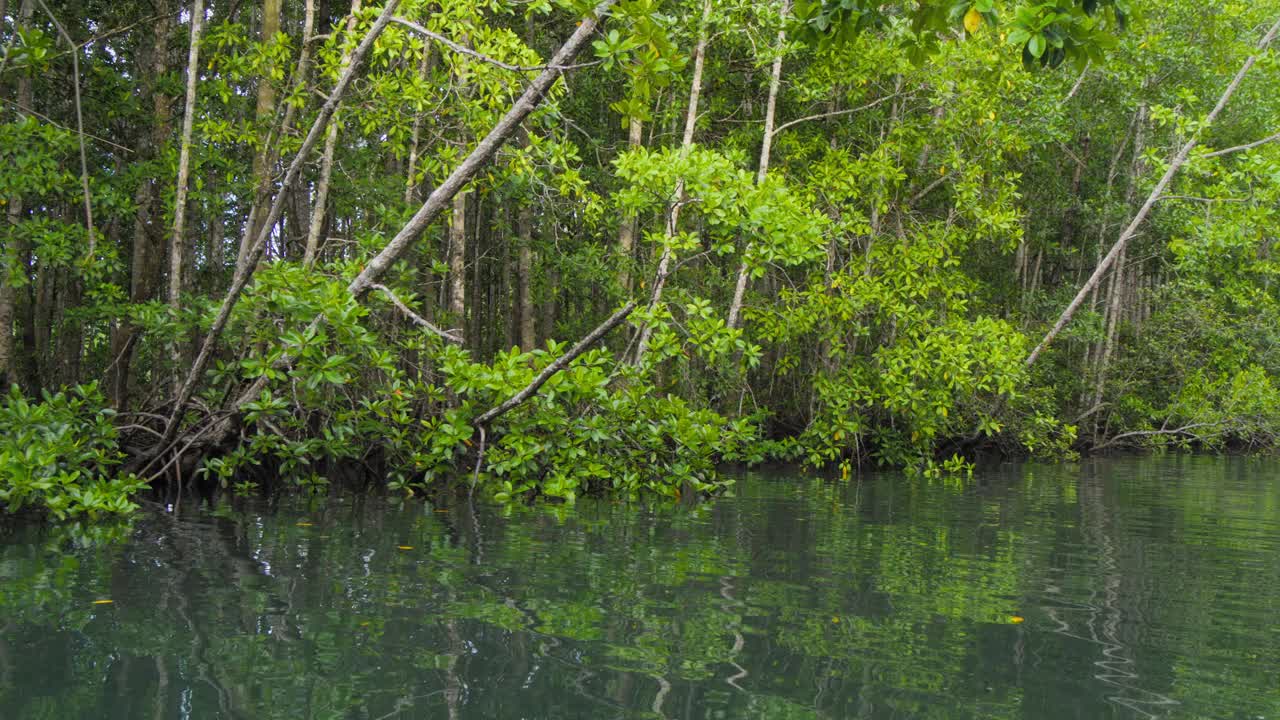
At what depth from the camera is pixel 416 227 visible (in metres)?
7.53

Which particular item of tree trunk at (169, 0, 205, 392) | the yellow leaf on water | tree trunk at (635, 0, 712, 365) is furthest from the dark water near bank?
tree trunk at (169, 0, 205, 392)

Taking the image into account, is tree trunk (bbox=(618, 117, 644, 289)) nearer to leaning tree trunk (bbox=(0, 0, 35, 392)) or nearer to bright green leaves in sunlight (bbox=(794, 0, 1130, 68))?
leaning tree trunk (bbox=(0, 0, 35, 392))

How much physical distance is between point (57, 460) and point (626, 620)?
5190mm

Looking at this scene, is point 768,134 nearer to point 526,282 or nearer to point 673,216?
point 673,216

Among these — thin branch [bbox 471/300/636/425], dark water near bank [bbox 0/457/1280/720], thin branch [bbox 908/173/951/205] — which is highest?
thin branch [bbox 908/173/951/205]

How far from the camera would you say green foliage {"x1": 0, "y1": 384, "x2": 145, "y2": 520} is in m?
6.48

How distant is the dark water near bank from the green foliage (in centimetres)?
29

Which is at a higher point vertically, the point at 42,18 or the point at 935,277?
the point at 42,18

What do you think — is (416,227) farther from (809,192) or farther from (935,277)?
(935,277)

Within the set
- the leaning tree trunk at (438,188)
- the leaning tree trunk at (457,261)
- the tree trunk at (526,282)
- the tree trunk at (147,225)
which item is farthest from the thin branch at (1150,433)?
the tree trunk at (147,225)

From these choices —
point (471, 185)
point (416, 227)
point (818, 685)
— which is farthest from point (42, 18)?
point (818, 685)

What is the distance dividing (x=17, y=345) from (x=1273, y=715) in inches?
742

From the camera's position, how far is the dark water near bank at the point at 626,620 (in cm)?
320

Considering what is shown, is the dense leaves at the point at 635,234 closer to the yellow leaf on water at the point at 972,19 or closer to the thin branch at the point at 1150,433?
the yellow leaf on water at the point at 972,19
